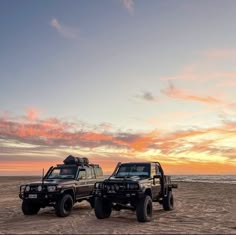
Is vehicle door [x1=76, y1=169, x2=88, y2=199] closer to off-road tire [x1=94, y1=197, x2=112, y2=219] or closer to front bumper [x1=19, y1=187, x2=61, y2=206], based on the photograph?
front bumper [x1=19, y1=187, x2=61, y2=206]

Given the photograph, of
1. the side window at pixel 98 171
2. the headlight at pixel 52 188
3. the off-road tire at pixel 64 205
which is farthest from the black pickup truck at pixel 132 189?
the side window at pixel 98 171

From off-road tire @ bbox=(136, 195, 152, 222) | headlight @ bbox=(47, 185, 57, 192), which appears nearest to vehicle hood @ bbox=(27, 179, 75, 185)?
headlight @ bbox=(47, 185, 57, 192)

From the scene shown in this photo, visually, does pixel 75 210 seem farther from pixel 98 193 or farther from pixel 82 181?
pixel 98 193

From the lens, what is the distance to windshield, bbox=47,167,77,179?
16297mm

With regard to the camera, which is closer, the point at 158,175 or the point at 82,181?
the point at 158,175

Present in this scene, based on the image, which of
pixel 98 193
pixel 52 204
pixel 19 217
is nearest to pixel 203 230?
pixel 98 193

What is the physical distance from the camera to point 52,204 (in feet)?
49.2

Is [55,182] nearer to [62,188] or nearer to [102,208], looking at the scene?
[62,188]

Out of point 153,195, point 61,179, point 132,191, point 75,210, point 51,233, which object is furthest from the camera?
point 75,210

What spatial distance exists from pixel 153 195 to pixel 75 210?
405 cm

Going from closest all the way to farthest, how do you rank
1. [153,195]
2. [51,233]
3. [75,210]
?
1. [51,233]
2. [153,195]
3. [75,210]

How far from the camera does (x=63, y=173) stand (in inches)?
651

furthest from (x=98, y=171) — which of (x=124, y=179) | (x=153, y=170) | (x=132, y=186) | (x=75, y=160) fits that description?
(x=132, y=186)

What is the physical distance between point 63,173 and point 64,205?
1.89 meters
